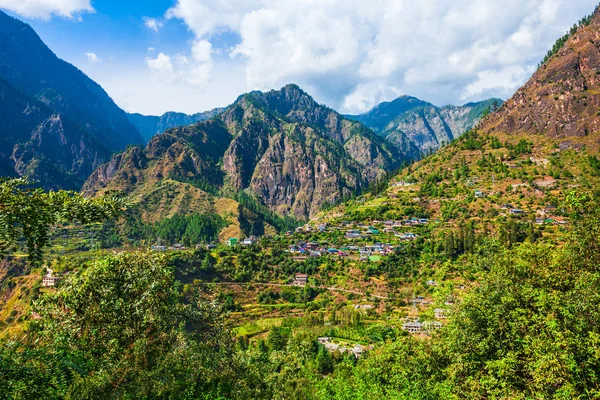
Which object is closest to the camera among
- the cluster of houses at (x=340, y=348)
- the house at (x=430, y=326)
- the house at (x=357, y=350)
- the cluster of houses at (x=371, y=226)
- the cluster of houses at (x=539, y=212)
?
the house at (x=430, y=326)

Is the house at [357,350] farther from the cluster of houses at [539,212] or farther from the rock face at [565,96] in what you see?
the rock face at [565,96]

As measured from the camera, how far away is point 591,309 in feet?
48.6

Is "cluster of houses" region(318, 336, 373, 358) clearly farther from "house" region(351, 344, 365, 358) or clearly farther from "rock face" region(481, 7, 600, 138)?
"rock face" region(481, 7, 600, 138)

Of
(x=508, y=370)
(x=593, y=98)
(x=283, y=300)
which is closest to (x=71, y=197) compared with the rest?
(x=508, y=370)

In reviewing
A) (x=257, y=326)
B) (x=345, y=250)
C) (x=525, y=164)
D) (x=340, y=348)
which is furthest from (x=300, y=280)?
(x=525, y=164)

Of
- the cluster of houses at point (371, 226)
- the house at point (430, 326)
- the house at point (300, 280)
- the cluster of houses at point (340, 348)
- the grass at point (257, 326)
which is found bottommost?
the grass at point (257, 326)

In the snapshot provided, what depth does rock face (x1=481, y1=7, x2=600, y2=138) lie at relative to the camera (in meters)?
Answer: 164

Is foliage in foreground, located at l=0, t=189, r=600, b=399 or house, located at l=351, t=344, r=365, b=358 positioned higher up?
foliage in foreground, located at l=0, t=189, r=600, b=399

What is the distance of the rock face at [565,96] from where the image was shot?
164 meters

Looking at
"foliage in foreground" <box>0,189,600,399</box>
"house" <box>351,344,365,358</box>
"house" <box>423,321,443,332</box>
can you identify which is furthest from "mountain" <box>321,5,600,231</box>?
"foliage in foreground" <box>0,189,600,399</box>

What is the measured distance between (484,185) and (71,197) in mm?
166091

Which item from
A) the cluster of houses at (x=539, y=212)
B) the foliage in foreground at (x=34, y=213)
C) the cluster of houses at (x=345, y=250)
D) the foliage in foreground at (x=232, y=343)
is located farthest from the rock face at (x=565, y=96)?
the foliage in foreground at (x=34, y=213)

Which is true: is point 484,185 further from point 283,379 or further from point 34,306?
point 34,306

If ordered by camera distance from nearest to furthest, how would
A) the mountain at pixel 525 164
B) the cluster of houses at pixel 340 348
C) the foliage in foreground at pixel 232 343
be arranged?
1. the foliage in foreground at pixel 232 343
2. the cluster of houses at pixel 340 348
3. the mountain at pixel 525 164
